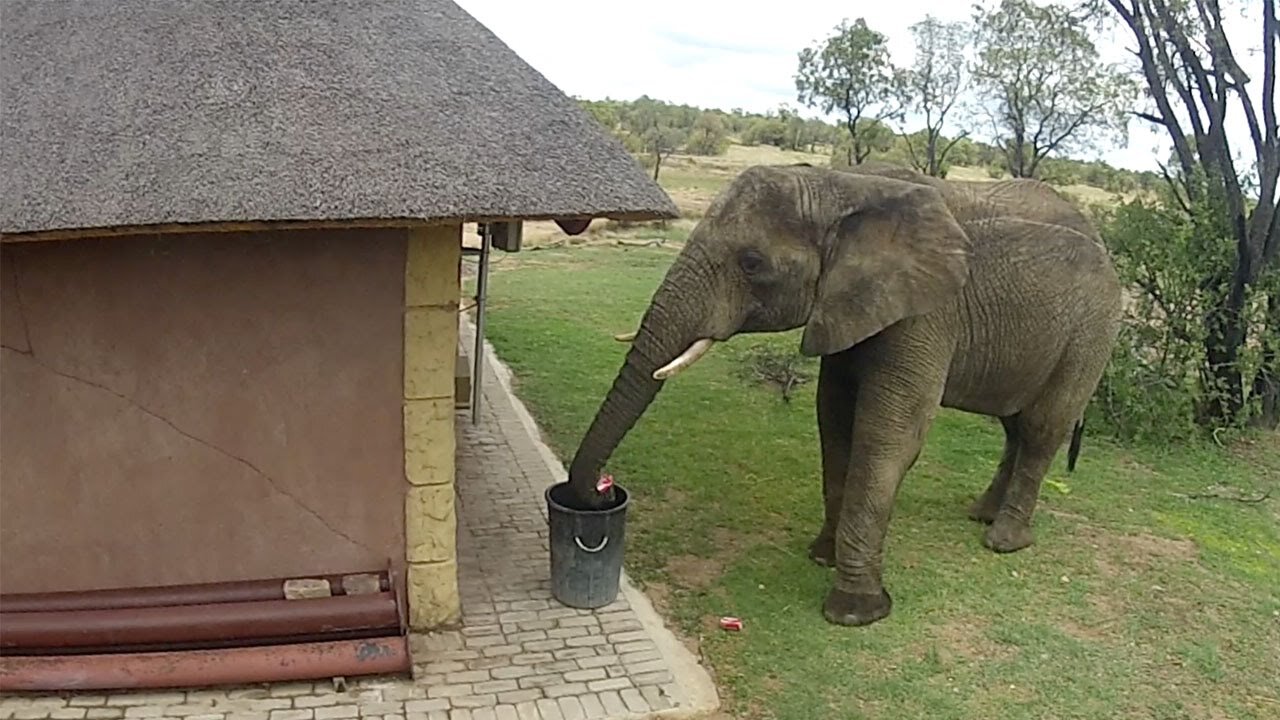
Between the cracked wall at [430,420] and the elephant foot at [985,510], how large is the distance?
13.2ft

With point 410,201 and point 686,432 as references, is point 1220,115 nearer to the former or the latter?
point 686,432

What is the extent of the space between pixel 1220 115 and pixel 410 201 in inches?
348

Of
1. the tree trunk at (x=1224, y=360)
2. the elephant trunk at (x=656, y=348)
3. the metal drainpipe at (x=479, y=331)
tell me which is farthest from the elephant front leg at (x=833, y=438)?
the tree trunk at (x=1224, y=360)

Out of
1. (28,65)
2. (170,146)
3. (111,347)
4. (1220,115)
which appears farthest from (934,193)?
(1220,115)

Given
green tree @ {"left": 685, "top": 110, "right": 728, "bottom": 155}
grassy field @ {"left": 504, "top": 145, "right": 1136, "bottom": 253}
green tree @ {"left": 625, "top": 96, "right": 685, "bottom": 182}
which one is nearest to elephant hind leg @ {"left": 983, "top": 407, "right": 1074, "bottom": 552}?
grassy field @ {"left": 504, "top": 145, "right": 1136, "bottom": 253}

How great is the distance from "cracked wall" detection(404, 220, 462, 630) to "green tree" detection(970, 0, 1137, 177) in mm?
12963

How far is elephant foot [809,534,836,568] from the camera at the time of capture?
276 inches

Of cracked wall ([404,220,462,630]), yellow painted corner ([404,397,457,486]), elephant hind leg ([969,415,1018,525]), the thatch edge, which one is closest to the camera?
the thatch edge

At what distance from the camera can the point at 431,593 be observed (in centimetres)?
576

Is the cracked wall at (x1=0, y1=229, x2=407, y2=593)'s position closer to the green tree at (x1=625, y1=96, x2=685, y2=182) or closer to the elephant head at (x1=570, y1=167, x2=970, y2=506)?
the elephant head at (x1=570, y1=167, x2=970, y2=506)

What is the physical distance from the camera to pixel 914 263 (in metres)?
5.76

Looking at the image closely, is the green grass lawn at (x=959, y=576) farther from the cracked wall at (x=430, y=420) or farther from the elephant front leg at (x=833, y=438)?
the cracked wall at (x=430, y=420)

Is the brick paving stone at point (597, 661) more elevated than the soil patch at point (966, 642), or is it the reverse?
the soil patch at point (966, 642)

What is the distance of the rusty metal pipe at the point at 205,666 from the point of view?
4988 millimetres
